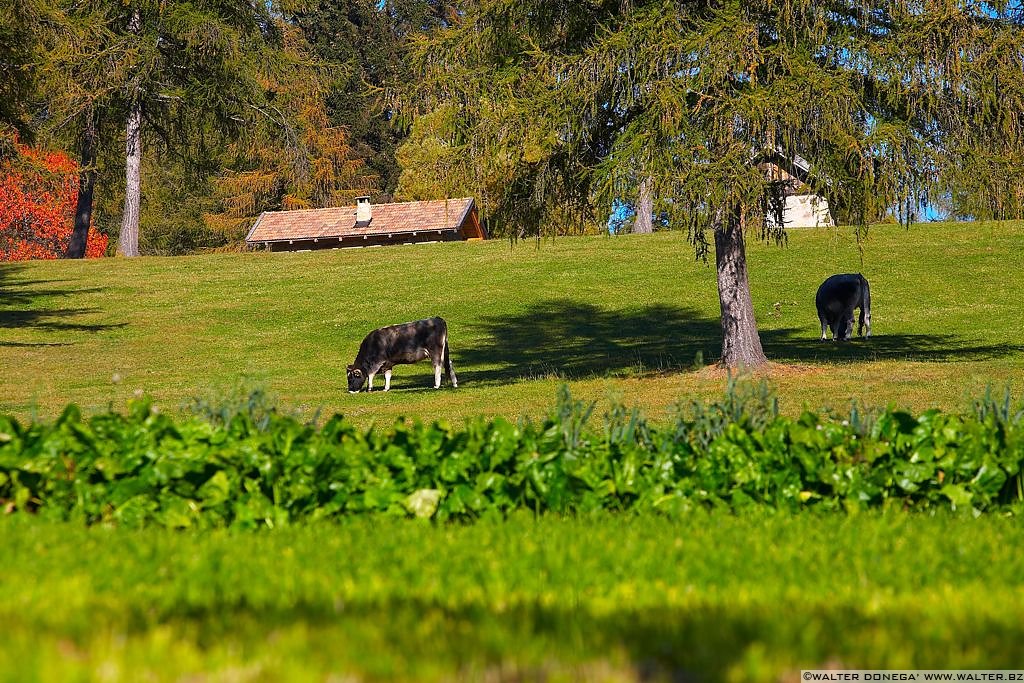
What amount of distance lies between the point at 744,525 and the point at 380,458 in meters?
2.36

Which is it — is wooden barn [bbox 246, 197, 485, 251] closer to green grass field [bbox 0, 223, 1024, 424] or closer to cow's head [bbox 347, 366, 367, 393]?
green grass field [bbox 0, 223, 1024, 424]

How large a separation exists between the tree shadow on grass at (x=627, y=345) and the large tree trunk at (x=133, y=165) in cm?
2076

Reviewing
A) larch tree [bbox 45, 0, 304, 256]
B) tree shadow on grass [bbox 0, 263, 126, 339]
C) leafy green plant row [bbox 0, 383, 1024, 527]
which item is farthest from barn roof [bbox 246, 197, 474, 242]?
leafy green plant row [bbox 0, 383, 1024, 527]

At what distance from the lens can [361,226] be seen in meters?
62.7

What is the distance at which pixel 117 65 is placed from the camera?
4481 cm

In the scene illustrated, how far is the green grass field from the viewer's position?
21703 mm

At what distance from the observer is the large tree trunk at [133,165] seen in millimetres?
48344

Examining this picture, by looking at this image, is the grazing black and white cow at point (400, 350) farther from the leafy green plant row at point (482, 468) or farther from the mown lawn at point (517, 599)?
the mown lawn at point (517, 599)

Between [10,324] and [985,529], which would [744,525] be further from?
[10,324]

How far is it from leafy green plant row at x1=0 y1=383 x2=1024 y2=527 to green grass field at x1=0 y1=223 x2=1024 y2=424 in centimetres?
907

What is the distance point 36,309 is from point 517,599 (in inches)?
1412

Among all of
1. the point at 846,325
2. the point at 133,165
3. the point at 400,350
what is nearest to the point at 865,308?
the point at 846,325

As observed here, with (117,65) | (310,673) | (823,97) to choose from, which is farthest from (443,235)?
(310,673)

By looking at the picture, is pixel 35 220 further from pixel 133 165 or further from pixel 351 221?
pixel 351 221
